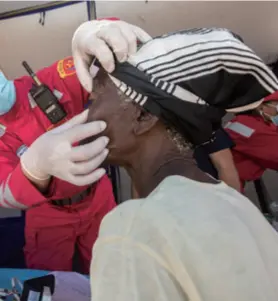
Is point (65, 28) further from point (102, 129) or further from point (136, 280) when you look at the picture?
point (136, 280)

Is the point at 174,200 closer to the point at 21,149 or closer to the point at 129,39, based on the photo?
the point at 129,39

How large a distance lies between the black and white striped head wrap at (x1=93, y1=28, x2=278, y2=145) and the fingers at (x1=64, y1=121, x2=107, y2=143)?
0.28 ft

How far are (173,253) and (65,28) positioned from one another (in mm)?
1624

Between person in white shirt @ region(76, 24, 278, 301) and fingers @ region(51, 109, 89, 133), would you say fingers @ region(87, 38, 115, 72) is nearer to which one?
person in white shirt @ region(76, 24, 278, 301)

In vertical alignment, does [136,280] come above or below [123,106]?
below

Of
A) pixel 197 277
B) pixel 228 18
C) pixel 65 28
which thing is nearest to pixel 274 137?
pixel 228 18

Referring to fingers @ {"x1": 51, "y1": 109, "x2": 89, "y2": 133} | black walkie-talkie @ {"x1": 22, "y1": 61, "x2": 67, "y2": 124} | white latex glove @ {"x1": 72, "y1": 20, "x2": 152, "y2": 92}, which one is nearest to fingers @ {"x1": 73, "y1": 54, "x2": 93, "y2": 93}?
white latex glove @ {"x1": 72, "y1": 20, "x2": 152, "y2": 92}

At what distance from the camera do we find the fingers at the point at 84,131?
3.32 feet

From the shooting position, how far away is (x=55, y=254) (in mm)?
1714

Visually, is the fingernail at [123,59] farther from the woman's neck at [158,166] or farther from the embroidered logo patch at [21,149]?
the embroidered logo patch at [21,149]

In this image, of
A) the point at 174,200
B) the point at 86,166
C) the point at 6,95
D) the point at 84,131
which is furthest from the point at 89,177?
the point at 6,95

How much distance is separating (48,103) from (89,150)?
0.53 metres

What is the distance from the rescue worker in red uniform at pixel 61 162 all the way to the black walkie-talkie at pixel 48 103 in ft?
0.08

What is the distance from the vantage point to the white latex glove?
102 cm
